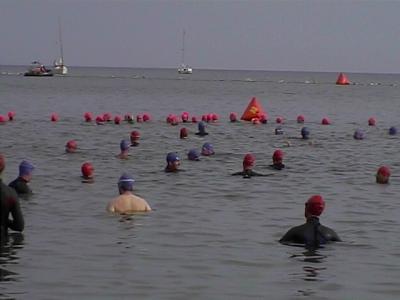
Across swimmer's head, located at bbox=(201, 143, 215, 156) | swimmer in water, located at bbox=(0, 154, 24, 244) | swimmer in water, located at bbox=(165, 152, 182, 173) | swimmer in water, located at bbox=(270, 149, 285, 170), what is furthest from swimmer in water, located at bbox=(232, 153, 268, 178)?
swimmer in water, located at bbox=(0, 154, 24, 244)

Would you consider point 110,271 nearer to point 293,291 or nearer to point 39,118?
point 293,291

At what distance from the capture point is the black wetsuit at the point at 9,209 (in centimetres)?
1209

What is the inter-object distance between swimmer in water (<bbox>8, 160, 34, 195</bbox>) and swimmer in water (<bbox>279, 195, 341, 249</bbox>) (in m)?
5.35

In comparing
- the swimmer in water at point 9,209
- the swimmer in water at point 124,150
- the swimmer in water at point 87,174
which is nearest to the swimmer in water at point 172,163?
the swimmer in water at point 87,174

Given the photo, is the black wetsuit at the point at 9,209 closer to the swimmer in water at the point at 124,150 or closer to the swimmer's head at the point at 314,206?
the swimmer's head at the point at 314,206

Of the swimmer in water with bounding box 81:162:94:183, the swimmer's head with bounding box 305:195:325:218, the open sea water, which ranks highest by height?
the swimmer's head with bounding box 305:195:325:218

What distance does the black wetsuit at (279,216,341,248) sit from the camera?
44.0 feet

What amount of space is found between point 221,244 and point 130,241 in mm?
1449

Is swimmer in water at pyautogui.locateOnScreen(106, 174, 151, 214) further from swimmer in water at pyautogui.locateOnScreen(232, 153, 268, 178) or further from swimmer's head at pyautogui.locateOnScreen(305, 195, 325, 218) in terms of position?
swimmer in water at pyautogui.locateOnScreen(232, 153, 268, 178)

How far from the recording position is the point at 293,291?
11.3 metres

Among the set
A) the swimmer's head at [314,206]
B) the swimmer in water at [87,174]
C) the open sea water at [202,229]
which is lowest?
the open sea water at [202,229]

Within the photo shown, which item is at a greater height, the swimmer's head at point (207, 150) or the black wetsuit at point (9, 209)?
the black wetsuit at point (9, 209)

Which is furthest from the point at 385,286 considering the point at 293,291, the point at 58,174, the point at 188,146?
the point at 188,146

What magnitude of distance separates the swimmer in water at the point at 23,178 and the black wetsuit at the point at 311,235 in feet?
17.6
